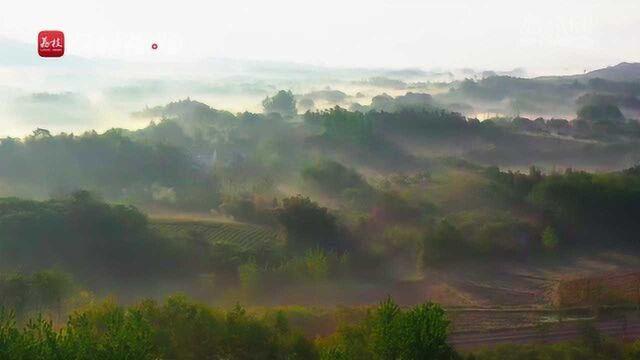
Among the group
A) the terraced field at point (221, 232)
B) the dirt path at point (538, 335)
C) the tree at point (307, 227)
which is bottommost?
the dirt path at point (538, 335)

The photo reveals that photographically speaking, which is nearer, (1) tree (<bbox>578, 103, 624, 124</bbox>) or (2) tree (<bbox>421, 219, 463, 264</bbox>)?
(2) tree (<bbox>421, 219, 463, 264</bbox>)

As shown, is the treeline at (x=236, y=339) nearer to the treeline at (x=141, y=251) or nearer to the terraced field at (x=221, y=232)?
the treeline at (x=141, y=251)

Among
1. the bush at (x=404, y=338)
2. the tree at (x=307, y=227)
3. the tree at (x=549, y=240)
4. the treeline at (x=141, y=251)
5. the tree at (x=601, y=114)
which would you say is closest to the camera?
the bush at (x=404, y=338)

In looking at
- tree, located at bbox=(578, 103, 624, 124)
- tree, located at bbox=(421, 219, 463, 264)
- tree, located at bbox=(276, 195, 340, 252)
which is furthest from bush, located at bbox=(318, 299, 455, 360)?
tree, located at bbox=(578, 103, 624, 124)

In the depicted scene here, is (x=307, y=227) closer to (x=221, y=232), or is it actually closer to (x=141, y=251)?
(x=221, y=232)

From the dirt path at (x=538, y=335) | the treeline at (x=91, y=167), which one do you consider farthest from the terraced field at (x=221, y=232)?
the dirt path at (x=538, y=335)

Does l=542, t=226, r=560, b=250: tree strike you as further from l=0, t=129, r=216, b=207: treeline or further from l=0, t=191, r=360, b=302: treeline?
l=0, t=129, r=216, b=207: treeline

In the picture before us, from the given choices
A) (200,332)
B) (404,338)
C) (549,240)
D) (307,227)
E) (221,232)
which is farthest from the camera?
(221,232)

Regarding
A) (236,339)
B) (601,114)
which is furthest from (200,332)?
(601,114)

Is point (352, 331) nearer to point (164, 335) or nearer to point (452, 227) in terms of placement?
point (164, 335)
